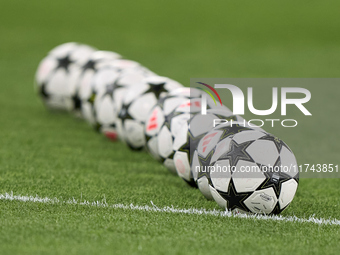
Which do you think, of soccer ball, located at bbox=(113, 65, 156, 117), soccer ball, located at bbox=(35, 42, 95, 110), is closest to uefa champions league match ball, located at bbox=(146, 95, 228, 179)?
soccer ball, located at bbox=(113, 65, 156, 117)

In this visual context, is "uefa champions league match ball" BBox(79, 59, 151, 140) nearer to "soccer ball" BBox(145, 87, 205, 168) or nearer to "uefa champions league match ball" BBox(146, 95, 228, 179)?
"soccer ball" BBox(145, 87, 205, 168)

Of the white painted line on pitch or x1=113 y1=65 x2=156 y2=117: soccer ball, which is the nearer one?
the white painted line on pitch


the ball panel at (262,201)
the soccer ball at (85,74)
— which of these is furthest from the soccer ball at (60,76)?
the ball panel at (262,201)

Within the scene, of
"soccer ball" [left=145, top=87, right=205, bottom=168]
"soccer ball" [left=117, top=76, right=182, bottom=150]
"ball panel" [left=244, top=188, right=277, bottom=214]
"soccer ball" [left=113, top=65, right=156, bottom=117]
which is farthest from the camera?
"soccer ball" [left=113, top=65, right=156, bottom=117]

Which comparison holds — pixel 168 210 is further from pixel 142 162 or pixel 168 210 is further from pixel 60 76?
pixel 60 76

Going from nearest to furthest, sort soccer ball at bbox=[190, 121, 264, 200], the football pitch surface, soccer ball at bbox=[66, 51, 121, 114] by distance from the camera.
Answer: the football pitch surface < soccer ball at bbox=[190, 121, 264, 200] < soccer ball at bbox=[66, 51, 121, 114]

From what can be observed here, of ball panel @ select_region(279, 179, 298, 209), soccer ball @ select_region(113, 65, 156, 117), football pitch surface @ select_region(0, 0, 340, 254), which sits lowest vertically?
football pitch surface @ select_region(0, 0, 340, 254)

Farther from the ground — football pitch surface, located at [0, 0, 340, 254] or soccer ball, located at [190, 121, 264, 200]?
soccer ball, located at [190, 121, 264, 200]

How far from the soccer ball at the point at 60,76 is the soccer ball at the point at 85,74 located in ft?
0.26

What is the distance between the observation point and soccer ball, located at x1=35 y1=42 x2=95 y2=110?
918cm

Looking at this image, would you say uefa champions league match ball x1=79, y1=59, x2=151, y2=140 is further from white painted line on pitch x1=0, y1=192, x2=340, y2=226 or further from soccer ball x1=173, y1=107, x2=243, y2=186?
white painted line on pitch x1=0, y1=192, x2=340, y2=226

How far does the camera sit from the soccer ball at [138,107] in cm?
691

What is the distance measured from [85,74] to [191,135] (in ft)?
12.2

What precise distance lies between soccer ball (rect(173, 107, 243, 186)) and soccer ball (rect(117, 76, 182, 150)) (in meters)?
1.42
